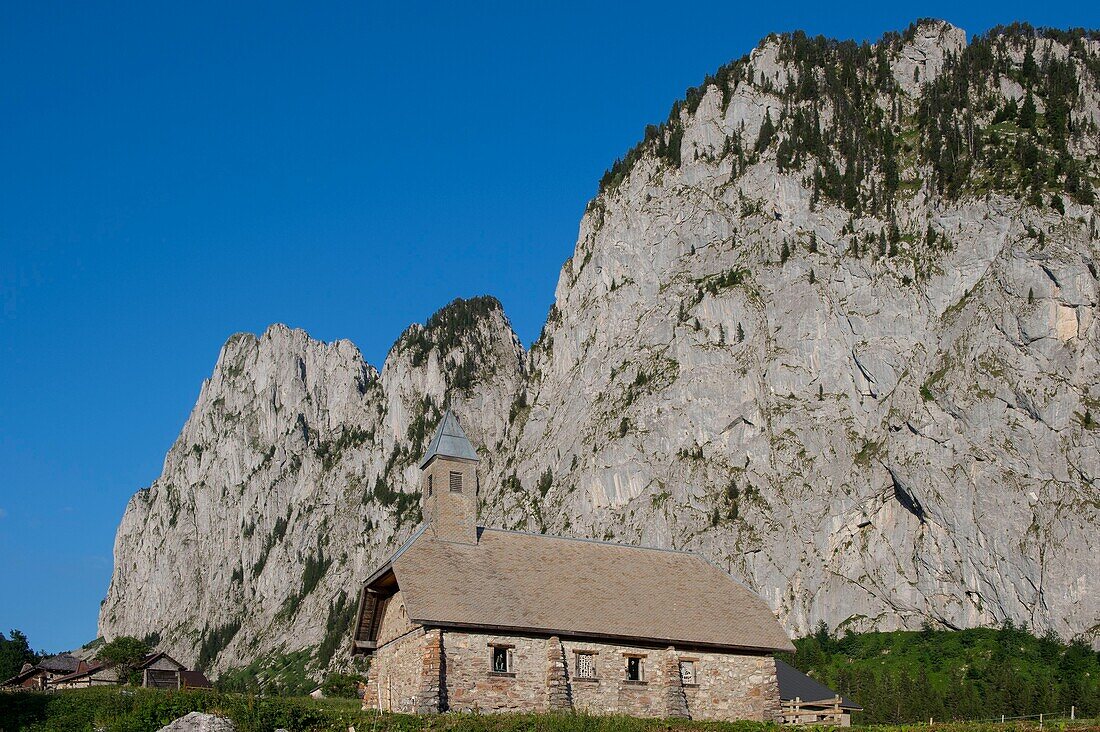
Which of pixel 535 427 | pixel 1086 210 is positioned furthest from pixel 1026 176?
pixel 535 427

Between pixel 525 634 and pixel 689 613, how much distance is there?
7.88m

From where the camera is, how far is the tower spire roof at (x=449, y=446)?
4284 centimetres

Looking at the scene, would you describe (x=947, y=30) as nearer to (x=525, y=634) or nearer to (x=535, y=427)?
(x=535, y=427)

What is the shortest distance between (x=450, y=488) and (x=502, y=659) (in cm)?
787

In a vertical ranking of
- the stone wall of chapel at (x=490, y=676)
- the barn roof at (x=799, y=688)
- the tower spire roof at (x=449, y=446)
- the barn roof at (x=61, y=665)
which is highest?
the tower spire roof at (x=449, y=446)

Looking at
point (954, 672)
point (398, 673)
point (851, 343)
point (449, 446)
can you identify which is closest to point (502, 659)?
point (398, 673)

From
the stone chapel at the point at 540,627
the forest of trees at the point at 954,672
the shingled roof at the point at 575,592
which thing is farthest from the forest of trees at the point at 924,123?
the stone chapel at the point at 540,627

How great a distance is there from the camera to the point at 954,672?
267 feet

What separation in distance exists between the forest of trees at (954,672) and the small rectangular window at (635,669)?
26610 mm

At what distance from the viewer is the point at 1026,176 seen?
379ft

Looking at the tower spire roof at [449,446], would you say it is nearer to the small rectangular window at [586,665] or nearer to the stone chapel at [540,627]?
the stone chapel at [540,627]

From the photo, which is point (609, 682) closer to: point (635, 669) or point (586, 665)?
point (586, 665)

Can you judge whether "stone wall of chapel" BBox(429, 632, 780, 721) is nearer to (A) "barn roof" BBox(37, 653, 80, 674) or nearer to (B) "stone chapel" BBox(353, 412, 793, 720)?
(B) "stone chapel" BBox(353, 412, 793, 720)

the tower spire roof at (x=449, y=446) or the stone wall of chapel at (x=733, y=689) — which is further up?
the tower spire roof at (x=449, y=446)
